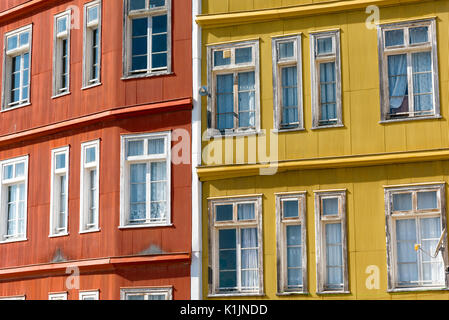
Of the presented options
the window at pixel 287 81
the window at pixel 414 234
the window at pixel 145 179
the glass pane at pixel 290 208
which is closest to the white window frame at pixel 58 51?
the window at pixel 145 179

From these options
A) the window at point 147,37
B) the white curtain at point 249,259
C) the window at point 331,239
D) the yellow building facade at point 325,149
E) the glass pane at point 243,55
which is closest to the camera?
the yellow building facade at point 325,149

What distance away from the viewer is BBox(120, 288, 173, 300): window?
2361 centimetres

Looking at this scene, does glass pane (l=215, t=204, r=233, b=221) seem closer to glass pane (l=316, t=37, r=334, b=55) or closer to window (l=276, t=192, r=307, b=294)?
window (l=276, t=192, r=307, b=294)

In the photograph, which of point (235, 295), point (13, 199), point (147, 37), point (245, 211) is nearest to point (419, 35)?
point (245, 211)

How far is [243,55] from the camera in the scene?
23797 mm

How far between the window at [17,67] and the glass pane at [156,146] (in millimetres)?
4527

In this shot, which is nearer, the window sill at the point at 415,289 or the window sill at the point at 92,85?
the window sill at the point at 415,289

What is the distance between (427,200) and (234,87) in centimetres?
489

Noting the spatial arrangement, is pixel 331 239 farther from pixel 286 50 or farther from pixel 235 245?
pixel 286 50

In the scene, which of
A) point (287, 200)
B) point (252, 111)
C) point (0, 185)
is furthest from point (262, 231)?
point (0, 185)

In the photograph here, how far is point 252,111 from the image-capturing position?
928 inches

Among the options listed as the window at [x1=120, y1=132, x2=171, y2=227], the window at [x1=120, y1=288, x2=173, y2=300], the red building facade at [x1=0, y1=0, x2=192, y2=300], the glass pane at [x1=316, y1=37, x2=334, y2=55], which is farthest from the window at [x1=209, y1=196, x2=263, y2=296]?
the glass pane at [x1=316, y1=37, x2=334, y2=55]

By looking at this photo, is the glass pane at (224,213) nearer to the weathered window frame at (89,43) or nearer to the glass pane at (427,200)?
the glass pane at (427,200)

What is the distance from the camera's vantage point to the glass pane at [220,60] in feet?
78.5
